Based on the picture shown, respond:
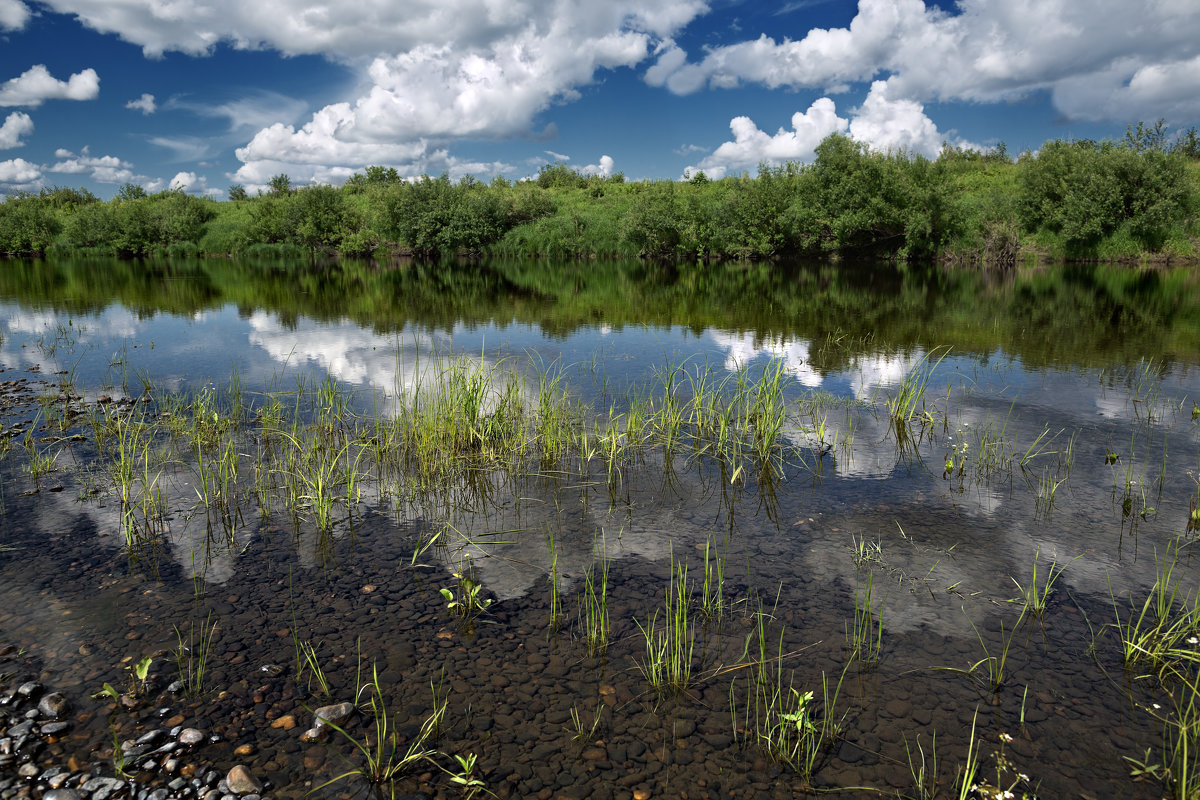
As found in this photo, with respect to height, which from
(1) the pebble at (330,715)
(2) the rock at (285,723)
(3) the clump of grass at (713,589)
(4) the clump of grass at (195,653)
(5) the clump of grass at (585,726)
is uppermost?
(3) the clump of grass at (713,589)

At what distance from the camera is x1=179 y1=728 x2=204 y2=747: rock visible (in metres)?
4.32

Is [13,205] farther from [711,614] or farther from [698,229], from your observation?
[711,614]

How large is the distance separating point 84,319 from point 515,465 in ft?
73.0

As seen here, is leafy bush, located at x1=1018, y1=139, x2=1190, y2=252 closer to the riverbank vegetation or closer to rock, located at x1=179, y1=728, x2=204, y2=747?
the riverbank vegetation

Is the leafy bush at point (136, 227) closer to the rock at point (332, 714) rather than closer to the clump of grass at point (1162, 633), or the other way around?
the rock at point (332, 714)

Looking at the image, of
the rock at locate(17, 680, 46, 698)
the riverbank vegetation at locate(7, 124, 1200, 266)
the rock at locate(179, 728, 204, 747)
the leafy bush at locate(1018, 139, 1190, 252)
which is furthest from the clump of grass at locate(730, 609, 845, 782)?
the leafy bush at locate(1018, 139, 1190, 252)

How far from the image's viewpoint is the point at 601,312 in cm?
2541

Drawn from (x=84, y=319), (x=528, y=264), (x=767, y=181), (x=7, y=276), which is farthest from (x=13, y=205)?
(x=767, y=181)

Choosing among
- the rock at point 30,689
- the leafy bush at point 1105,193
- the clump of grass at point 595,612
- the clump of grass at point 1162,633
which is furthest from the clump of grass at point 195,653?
the leafy bush at point 1105,193

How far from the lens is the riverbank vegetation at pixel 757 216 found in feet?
146

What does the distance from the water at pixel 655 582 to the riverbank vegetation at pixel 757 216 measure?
38.1m

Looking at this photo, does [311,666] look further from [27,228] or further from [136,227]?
[27,228]

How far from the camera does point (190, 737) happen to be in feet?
14.3

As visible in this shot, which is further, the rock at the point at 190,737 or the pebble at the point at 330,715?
the pebble at the point at 330,715
